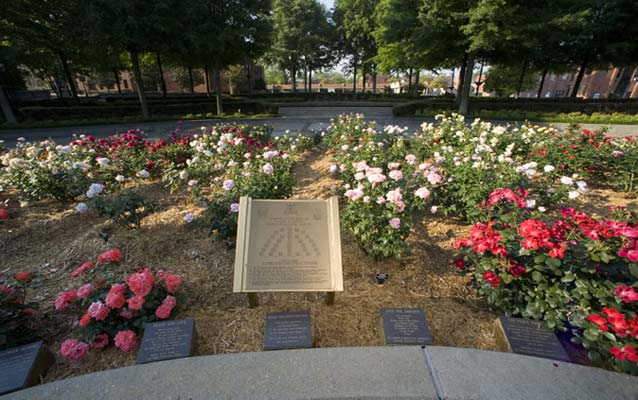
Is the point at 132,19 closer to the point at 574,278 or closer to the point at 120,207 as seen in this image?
the point at 120,207

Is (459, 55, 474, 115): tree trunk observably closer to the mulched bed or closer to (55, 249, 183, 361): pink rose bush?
the mulched bed

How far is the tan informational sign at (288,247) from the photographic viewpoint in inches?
84.3

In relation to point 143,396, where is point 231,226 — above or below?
above

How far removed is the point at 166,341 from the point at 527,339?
8.77ft

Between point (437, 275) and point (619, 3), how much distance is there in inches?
1029

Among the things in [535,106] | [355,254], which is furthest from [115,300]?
[535,106]

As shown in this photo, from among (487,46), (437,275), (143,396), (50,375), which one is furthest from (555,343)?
(487,46)

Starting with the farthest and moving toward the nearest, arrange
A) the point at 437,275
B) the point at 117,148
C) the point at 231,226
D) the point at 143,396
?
the point at 117,148, the point at 231,226, the point at 437,275, the point at 143,396

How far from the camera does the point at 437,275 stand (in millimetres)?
3037

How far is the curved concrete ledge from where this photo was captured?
5.58 ft

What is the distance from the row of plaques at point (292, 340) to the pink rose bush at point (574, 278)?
0.13 metres

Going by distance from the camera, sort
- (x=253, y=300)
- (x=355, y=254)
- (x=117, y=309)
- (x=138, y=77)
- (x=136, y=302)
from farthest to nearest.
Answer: (x=138, y=77) → (x=355, y=254) → (x=253, y=300) → (x=117, y=309) → (x=136, y=302)

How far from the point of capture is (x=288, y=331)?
2.15 m

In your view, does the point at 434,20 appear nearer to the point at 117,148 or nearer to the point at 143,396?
the point at 117,148
